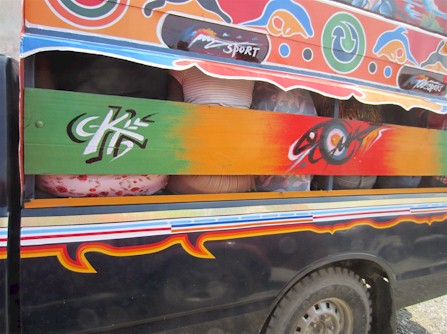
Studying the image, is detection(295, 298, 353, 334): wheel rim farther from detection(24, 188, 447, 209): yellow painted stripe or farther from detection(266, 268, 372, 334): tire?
detection(24, 188, 447, 209): yellow painted stripe

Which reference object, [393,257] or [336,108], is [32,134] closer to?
[336,108]

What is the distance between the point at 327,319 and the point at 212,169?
1505 millimetres

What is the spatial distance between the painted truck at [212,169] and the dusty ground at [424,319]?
66 cm

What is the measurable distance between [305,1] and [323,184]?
1.26 meters

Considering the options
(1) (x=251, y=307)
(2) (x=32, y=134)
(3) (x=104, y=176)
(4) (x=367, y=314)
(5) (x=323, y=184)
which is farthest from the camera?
(4) (x=367, y=314)

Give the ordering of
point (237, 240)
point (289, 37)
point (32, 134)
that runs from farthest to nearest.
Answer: point (289, 37)
point (237, 240)
point (32, 134)

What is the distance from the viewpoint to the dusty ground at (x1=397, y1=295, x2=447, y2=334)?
3.28 metres

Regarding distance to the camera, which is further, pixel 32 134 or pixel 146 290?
pixel 146 290

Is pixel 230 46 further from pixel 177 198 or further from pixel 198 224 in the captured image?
pixel 198 224

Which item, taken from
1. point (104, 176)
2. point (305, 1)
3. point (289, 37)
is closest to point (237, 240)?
point (104, 176)

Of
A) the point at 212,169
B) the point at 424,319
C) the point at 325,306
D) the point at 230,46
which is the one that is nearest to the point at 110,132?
the point at 212,169

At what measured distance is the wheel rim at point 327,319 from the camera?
7.68ft

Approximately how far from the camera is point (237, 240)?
193 centimetres

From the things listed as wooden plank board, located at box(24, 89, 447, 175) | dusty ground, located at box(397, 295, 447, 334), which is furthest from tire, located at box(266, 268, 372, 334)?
dusty ground, located at box(397, 295, 447, 334)
